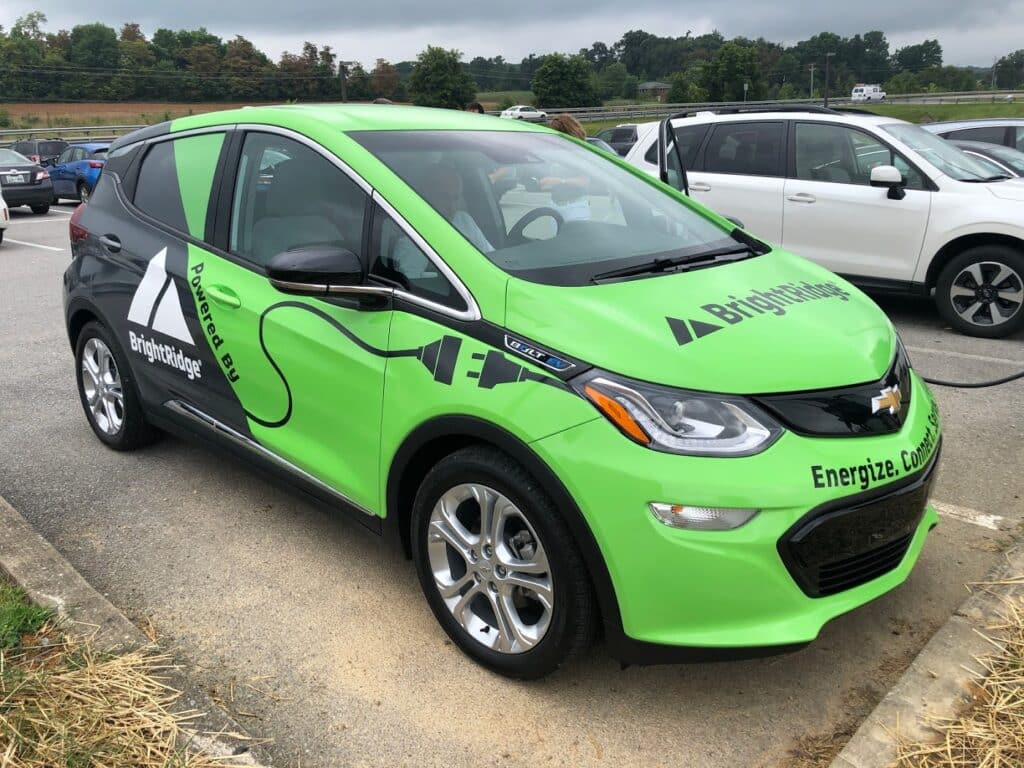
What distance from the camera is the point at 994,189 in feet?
21.7

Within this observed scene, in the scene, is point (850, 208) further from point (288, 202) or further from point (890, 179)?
point (288, 202)

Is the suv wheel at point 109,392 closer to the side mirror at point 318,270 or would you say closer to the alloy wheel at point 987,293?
the side mirror at point 318,270

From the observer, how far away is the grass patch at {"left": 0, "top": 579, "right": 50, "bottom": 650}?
2693 millimetres

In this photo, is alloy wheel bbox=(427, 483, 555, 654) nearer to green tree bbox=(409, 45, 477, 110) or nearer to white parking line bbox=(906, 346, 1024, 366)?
white parking line bbox=(906, 346, 1024, 366)

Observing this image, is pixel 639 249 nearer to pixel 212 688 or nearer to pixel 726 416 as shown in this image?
pixel 726 416

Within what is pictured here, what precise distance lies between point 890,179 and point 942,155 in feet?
2.59

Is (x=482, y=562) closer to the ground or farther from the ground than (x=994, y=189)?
closer to the ground

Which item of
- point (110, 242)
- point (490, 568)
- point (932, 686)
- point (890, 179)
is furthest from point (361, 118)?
point (890, 179)

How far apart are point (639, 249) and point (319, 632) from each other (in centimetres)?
177

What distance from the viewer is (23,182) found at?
17812 mm

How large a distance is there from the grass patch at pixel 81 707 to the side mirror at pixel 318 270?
125 centimetres

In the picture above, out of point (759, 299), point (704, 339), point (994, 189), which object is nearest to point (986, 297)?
point (994, 189)

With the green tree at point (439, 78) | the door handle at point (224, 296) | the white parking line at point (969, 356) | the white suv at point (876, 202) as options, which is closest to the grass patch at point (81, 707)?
the door handle at point (224, 296)

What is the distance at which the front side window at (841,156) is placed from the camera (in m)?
6.92
